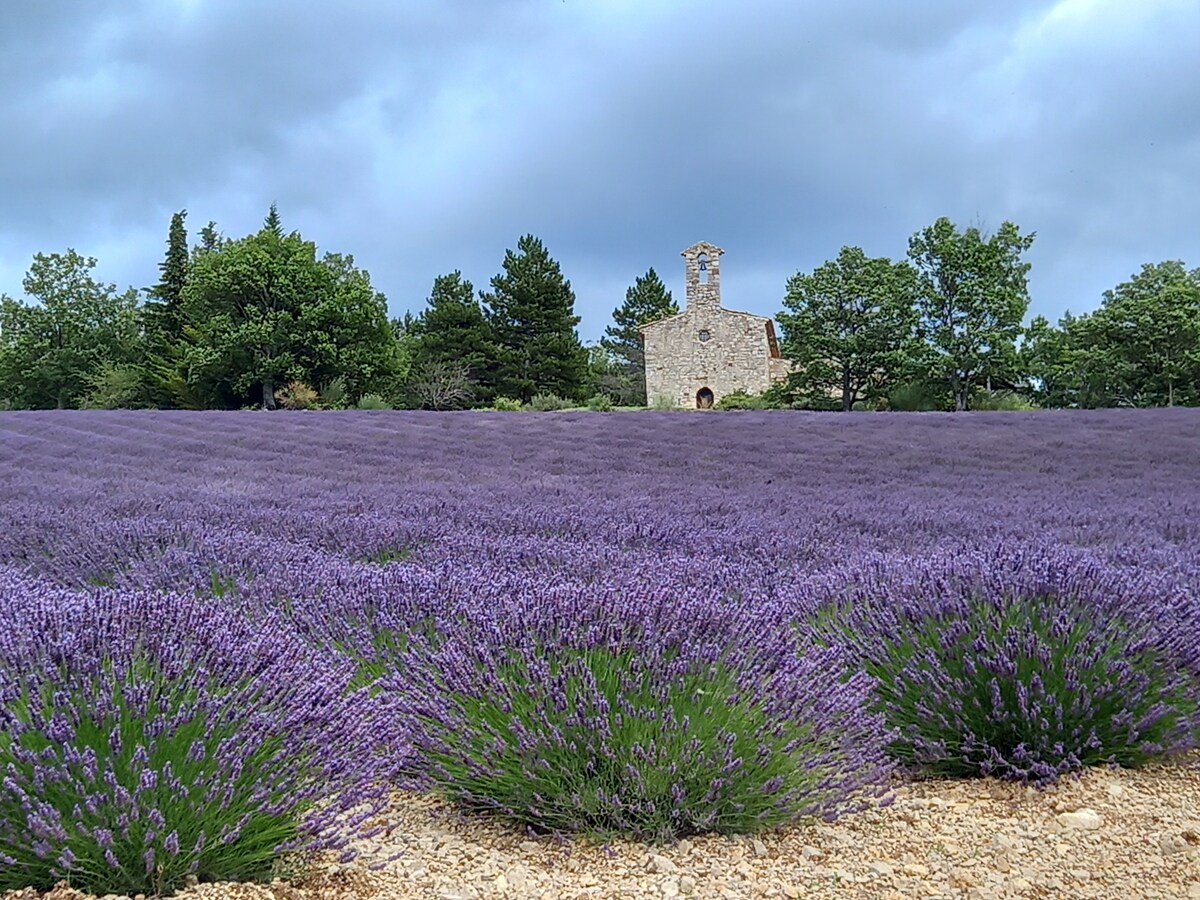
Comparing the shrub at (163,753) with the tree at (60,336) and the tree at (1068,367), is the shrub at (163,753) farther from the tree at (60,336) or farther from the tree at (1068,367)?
the tree at (60,336)

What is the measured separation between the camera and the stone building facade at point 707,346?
33219 millimetres

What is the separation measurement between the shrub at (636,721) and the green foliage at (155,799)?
1.20 feet

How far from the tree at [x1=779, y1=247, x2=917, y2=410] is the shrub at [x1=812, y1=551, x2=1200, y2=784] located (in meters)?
25.9

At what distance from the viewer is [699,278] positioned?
33531 millimetres

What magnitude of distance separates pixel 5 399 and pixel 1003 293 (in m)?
40.7

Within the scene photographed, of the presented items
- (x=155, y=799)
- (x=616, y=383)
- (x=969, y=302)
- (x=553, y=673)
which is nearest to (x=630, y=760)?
(x=553, y=673)

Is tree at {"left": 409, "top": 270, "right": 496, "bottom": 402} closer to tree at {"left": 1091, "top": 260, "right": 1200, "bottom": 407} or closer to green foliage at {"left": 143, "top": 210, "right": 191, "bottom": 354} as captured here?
green foliage at {"left": 143, "top": 210, "right": 191, "bottom": 354}

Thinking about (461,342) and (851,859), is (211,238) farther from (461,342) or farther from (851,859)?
(851,859)

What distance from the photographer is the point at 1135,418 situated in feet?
41.1

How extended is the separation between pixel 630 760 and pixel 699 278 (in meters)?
32.8

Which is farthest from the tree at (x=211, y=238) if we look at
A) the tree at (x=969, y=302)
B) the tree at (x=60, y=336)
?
the tree at (x=969, y=302)

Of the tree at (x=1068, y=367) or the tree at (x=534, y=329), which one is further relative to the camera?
the tree at (x=534, y=329)

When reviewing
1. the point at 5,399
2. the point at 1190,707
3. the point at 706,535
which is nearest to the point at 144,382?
the point at 5,399

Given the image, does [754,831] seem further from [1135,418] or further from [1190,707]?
[1135,418]
